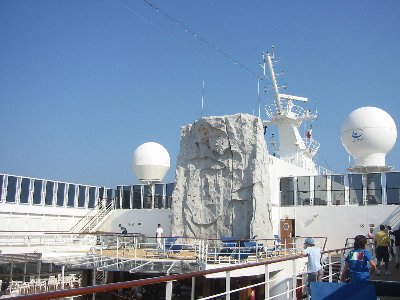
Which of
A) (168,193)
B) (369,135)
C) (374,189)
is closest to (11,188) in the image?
(168,193)

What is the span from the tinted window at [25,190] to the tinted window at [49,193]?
1397 mm

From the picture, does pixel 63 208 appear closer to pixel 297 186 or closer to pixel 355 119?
pixel 297 186

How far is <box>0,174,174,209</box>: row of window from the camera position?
83.8 feet

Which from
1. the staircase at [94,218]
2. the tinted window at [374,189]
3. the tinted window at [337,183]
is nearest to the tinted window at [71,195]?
the staircase at [94,218]

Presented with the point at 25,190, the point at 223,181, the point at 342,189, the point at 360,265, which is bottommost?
the point at 360,265

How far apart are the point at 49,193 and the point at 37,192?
907 mm

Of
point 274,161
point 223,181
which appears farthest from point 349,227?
point 223,181

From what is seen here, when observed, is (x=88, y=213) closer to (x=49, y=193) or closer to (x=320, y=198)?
(x=49, y=193)

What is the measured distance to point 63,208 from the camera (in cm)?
2838

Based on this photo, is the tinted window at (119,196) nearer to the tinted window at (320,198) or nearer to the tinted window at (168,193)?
the tinted window at (168,193)

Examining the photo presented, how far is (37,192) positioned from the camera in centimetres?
2702

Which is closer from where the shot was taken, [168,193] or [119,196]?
[168,193]

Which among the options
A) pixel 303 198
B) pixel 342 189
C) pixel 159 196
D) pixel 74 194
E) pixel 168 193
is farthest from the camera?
pixel 74 194

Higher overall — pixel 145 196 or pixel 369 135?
pixel 369 135
